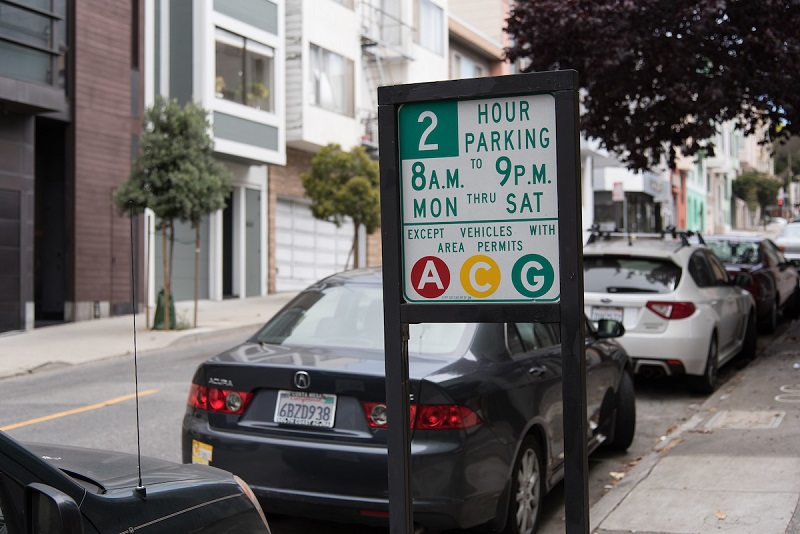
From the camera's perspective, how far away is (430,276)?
3.42 metres

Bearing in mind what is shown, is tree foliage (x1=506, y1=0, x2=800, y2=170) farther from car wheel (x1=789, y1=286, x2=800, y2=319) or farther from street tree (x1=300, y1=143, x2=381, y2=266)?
street tree (x1=300, y1=143, x2=381, y2=266)

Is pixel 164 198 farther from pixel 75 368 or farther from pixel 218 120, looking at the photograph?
pixel 218 120

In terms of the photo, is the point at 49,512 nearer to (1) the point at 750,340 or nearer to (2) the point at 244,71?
(1) the point at 750,340

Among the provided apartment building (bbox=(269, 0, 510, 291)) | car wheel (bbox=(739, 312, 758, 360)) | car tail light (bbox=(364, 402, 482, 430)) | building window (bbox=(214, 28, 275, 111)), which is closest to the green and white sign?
car tail light (bbox=(364, 402, 482, 430))

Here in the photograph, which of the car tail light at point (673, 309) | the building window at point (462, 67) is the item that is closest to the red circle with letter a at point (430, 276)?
the car tail light at point (673, 309)

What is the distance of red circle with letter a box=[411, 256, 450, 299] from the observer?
340cm

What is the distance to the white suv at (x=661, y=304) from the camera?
973 cm

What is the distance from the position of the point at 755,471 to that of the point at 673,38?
7.65 metres

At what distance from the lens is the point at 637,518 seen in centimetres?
569

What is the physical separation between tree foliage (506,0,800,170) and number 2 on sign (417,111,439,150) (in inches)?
376

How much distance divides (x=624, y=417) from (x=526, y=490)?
2424 millimetres

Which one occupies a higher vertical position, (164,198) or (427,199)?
(164,198)

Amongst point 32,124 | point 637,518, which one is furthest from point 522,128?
point 32,124

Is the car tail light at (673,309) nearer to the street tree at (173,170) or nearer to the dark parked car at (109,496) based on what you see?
the dark parked car at (109,496)
